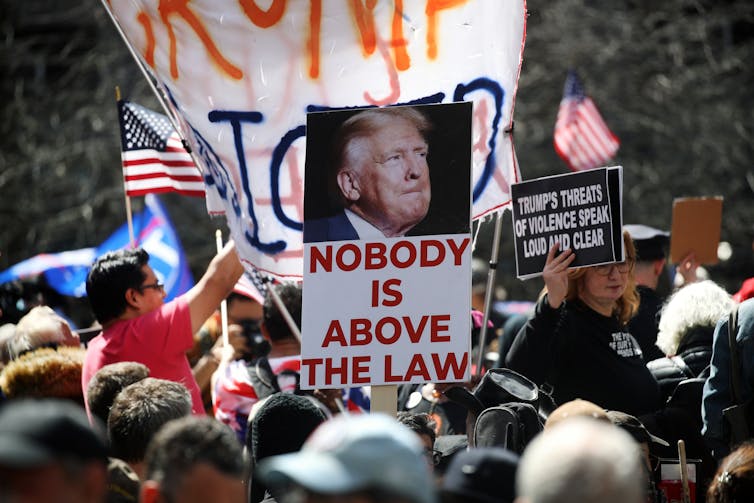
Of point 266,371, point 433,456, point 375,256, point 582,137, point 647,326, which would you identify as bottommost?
point 433,456

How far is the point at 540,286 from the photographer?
1858 centimetres

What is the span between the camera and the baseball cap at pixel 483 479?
3.32 meters

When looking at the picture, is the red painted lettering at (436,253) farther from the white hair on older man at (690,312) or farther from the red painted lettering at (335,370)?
the white hair on older man at (690,312)

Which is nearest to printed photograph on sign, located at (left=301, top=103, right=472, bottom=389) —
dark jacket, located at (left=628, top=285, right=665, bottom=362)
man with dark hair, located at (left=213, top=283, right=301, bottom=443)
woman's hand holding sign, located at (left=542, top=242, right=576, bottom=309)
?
woman's hand holding sign, located at (left=542, top=242, right=576, bottom=309)

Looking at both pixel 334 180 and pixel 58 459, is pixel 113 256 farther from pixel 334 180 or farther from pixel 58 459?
pixel 58 459

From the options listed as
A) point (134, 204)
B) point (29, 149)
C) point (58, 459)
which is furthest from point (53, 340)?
point (29, 149)

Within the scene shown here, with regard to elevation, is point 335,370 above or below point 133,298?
below

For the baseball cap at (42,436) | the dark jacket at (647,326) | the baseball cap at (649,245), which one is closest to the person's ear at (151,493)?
the baseball cap at (42,436)

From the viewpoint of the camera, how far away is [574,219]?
5336mm

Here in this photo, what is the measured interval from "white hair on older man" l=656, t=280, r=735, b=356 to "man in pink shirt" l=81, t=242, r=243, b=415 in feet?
6.75

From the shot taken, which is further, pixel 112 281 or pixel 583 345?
pixel 112 281

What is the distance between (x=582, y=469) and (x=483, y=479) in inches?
22.3

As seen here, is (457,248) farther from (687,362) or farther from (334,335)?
(687,362)

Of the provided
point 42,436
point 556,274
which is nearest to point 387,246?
point 556,274
